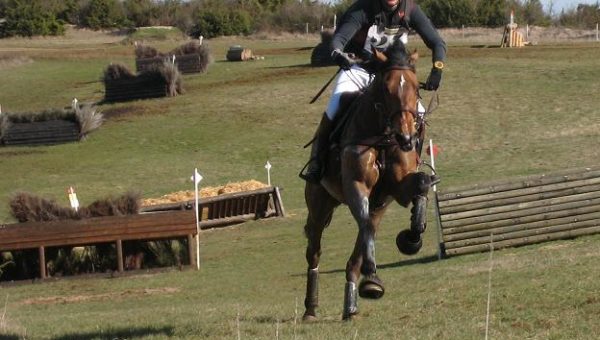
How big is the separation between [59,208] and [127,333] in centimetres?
1387

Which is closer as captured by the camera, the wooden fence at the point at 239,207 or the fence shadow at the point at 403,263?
the fence shadow at the point at 403,263

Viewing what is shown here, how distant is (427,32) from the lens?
464 inches

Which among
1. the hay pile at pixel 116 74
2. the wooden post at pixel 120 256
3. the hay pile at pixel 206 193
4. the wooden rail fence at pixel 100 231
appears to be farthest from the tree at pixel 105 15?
the wooden post at pixel 120 256

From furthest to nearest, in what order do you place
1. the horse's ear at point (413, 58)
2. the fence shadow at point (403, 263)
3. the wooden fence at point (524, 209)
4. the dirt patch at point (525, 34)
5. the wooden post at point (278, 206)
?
the dirt patch at point (525, 34)
the wooden post at point (278, 206)
the fence shadow at point (403, 263)
the wooden fence at point (524, 209)
the horse's ear at point (413, 58)

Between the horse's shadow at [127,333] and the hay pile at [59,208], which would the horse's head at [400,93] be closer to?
the horse's shadow at [127,333]

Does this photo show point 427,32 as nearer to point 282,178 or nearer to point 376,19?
point 376,19

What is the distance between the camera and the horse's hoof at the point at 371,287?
10602 millimetres

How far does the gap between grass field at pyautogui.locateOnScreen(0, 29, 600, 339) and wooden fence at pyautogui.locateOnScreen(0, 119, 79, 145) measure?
1.96ft

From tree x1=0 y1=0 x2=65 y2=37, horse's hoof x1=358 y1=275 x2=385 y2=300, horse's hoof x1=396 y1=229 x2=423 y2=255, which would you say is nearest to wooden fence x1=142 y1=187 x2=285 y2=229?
horse's hoof x1=396 y1=229 x2=423 y2=255

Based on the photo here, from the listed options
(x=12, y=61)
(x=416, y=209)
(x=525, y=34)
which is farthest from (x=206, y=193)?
(x=525, y=34)

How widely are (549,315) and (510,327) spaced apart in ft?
1.97

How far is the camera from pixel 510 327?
10109 millimetres

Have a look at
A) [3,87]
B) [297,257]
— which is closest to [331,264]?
[297,257]

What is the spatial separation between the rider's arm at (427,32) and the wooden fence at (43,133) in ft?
124
